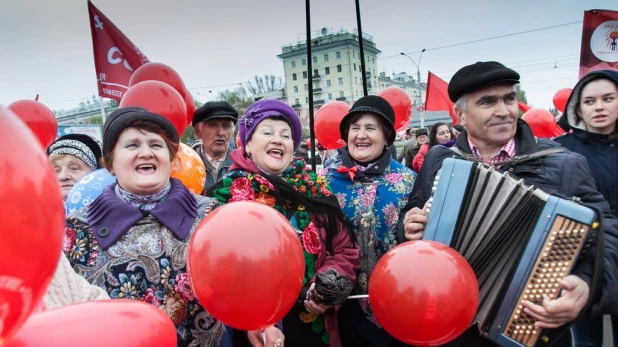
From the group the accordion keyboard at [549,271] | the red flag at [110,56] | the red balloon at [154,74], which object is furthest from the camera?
the red flag at [110,56]

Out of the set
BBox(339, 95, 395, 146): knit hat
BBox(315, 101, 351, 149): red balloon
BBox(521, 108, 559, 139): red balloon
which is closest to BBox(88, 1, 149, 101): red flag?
BBox(315, 101, 351, 149): red balloon

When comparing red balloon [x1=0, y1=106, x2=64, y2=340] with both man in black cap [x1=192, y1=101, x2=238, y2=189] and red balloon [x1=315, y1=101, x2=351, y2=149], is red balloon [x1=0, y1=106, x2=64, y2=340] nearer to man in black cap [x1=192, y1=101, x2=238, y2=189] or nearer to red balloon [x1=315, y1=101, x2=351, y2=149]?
man in black cap [x1=192, y1=101, x2=238, y2=189]

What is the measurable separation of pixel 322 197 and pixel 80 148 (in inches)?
80.1

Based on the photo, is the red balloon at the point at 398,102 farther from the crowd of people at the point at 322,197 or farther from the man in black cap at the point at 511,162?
the man in black cap at the point at 511,162

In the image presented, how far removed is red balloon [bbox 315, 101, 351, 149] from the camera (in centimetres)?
561

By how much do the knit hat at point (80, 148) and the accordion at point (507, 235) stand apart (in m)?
2.67


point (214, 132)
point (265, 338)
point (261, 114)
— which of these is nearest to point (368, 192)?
point (261, 114)

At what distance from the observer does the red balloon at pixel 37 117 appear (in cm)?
425

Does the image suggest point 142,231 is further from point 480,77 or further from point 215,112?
point 215,112

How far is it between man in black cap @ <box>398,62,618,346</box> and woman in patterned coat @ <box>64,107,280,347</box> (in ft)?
3.91

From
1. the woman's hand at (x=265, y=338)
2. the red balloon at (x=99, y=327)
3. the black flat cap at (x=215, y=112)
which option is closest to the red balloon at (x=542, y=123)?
the black flat cap at (x=215, y=112)

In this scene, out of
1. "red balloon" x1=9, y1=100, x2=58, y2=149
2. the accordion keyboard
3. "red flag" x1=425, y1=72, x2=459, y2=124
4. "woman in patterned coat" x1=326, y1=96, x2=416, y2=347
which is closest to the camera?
the accordion keyboard

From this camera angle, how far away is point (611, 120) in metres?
3.07

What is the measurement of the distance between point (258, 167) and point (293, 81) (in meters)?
84.9
